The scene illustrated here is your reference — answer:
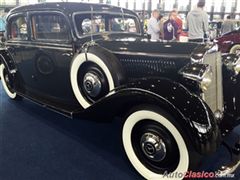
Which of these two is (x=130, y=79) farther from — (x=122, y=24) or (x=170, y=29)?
(x=170, y=29)

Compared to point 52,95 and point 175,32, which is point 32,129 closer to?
point 52,95

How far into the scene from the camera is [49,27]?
3336 mm

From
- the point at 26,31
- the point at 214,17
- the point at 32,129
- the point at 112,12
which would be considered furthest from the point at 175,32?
the point at 214,17

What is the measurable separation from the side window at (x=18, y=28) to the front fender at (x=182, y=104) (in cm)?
208

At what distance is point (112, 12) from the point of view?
3504 millimetres

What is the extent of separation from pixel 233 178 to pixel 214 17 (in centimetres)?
1634

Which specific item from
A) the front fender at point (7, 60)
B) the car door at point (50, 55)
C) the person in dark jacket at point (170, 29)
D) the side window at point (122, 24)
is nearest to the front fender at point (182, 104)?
the car door at point (50, 55)

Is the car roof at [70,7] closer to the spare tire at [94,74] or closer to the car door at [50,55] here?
the car door at [50,55]

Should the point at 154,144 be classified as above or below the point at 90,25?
below

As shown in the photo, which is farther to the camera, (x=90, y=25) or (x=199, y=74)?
(x=90, y=25)

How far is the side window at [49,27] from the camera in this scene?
3.18m

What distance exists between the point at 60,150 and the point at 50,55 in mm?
1204

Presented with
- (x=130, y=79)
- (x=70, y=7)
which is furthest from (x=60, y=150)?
(x=70, y=7)

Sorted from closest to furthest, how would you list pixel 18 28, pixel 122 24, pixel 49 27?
pixel 49 27 < pixel 122 24 < pixel 18 28
